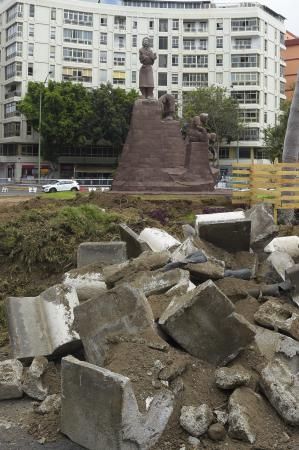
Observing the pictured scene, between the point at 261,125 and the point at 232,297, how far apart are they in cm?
6551

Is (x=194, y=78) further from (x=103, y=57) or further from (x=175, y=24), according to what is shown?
(x=103, y=57)

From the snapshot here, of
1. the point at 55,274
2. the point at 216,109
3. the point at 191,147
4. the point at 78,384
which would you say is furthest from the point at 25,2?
the point at 78,384

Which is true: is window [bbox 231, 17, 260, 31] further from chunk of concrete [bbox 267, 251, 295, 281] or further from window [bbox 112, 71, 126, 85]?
chunk of concrete [bbox 267, 251, 295, 281]

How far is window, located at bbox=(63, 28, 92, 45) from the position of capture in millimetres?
Result: 67975

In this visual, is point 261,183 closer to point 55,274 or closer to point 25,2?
point 55,274

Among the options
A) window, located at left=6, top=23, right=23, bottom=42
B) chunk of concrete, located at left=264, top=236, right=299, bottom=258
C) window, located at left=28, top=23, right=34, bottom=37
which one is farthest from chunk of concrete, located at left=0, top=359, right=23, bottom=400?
window, located at left=28, top=23, right=34, bottom=37

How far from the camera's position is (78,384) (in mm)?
4043

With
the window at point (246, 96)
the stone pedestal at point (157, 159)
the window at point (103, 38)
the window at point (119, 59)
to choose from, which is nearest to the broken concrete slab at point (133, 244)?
the stone pedestal at point (157, 159)

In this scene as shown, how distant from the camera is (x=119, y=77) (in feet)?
229

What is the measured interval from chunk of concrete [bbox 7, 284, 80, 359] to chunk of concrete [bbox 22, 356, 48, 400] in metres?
0.27

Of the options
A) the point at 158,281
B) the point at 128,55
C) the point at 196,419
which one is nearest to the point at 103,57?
the point at 128,55

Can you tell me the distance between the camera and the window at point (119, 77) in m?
69.8

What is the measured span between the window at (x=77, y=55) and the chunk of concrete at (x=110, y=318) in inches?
2636

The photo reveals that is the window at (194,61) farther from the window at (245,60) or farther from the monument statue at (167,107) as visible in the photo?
the monument statue at (167,107)
